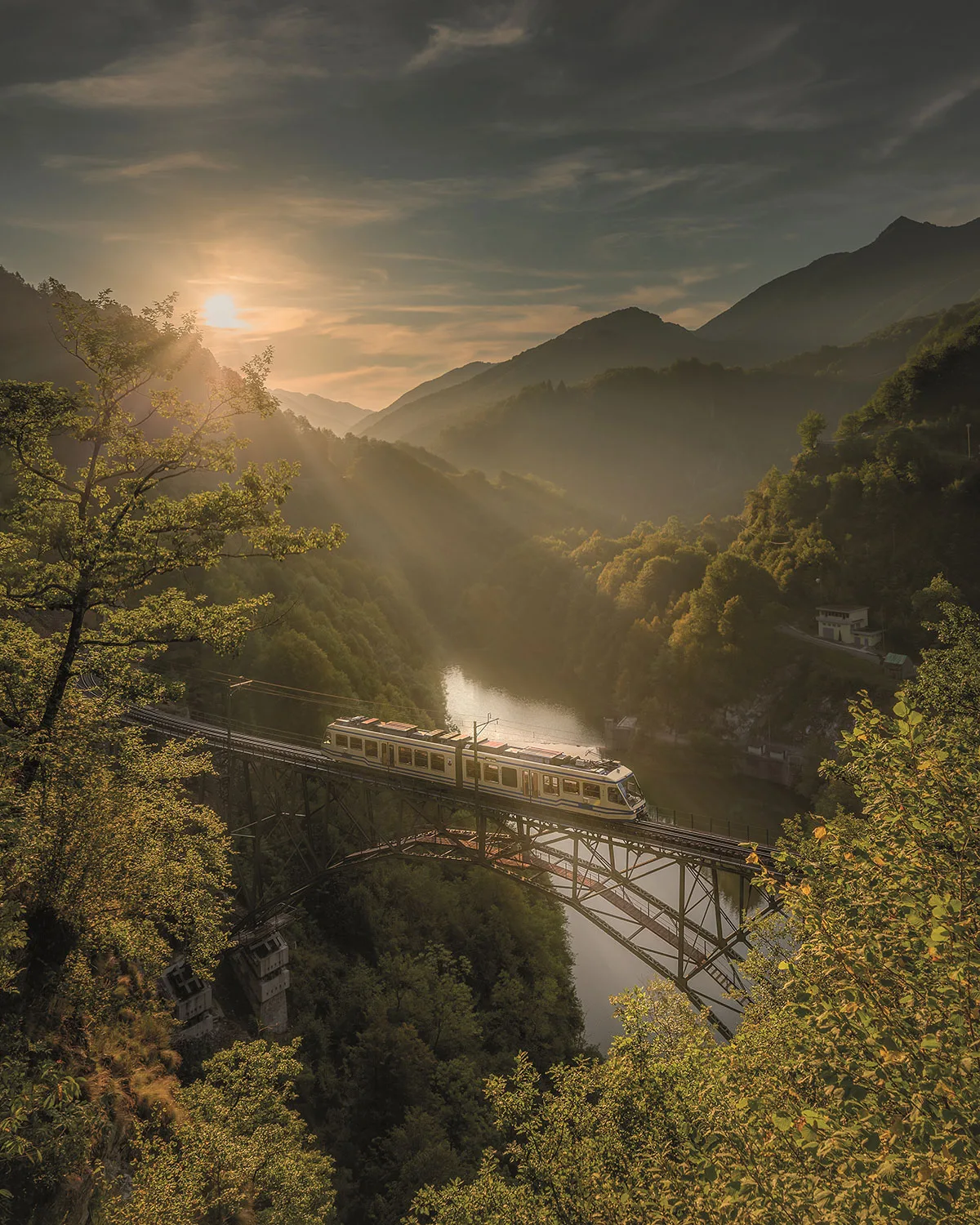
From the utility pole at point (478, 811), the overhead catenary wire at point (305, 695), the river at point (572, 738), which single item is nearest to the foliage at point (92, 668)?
the utility pole at point (478, 811)

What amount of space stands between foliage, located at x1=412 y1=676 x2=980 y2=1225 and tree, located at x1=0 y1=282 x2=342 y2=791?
1044cm

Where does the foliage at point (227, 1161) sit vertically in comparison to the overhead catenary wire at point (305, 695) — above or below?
below

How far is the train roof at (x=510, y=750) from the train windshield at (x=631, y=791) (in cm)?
21

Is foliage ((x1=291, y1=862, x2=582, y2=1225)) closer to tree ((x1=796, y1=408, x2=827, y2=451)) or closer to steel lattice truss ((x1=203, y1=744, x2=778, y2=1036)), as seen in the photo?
steel lattice truss ((x1=203, y1=744, x2=778, y2=1036))

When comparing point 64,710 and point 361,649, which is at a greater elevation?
point 64,710

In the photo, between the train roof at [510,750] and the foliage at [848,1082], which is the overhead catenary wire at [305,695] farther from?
the foliage at [848,1082]

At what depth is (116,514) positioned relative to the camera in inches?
476

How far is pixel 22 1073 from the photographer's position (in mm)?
9766

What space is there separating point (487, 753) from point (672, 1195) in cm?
1885

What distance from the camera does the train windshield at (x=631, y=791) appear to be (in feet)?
80.8

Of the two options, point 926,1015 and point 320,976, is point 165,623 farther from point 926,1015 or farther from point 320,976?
point 320,976

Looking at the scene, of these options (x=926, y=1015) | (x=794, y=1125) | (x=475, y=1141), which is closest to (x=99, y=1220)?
(x=794, y=1125)

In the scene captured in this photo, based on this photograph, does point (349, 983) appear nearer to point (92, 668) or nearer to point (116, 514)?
point (92, 668)

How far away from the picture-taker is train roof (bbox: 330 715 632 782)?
25609mm
